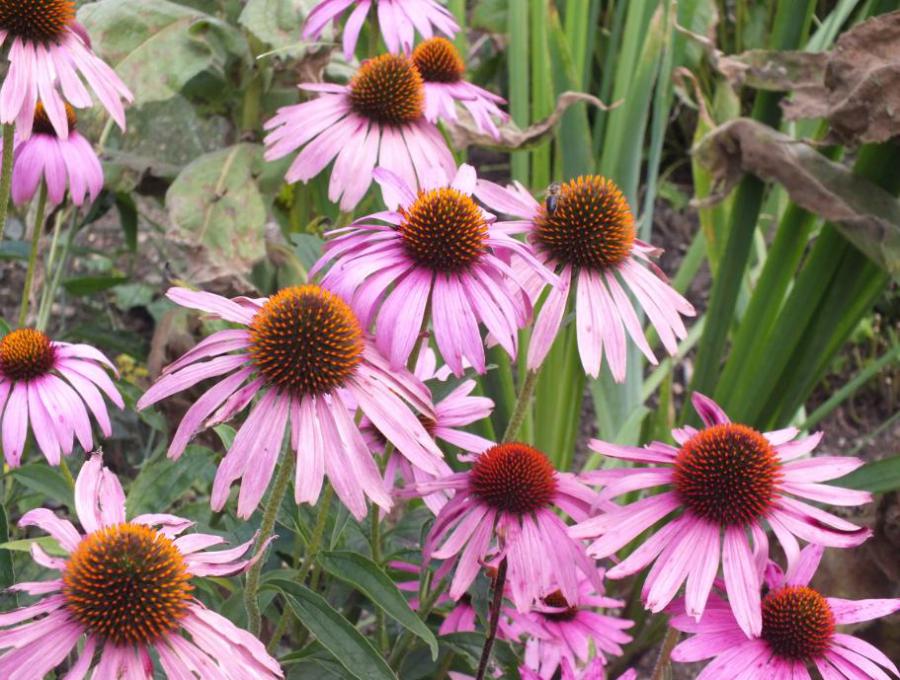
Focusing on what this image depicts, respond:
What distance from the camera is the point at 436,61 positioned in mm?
1413

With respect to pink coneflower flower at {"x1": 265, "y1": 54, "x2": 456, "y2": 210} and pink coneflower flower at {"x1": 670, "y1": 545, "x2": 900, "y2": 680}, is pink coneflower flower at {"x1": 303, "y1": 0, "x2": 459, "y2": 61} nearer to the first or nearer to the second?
pink coneflower flower at {"x1": 265, "y1": 54, "x2": 456, "y2": 210}

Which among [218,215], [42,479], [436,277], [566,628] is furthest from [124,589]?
[218,215]

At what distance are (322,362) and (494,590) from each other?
0.32 metres

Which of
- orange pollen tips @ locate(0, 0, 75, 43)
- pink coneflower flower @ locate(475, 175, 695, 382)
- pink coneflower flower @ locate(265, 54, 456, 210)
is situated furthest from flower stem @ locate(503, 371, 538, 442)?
orange pollen tips @ locate(0, 0, 75, 43)

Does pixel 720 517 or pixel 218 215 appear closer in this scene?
pixel 720 517

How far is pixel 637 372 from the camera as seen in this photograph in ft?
6.31

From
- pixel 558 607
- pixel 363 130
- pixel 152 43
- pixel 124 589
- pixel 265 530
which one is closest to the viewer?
pixel 124 589

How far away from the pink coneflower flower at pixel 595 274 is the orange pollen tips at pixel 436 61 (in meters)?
0.39

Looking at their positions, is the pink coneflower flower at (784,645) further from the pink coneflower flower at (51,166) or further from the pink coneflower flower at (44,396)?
the pink coneflower flower at (51,166)

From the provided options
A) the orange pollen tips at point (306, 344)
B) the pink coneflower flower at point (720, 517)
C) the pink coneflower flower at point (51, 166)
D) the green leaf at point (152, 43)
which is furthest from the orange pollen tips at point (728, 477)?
the green leaf at point (152, 43)

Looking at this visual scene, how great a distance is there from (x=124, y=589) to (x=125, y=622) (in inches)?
0.9

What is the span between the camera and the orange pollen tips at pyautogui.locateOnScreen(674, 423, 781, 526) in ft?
3.04

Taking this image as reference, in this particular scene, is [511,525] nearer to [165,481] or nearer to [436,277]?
[436,277]

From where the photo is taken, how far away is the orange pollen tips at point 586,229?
3.33 feet
